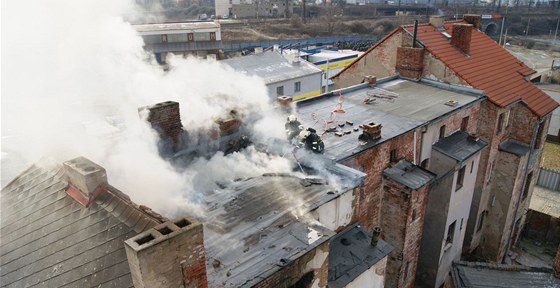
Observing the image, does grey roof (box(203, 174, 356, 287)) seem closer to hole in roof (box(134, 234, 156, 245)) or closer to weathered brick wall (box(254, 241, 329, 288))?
weathered brick wall (box(254, 241, 329, 288))

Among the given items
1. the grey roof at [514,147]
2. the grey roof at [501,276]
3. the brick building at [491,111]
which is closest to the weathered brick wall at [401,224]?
the grey roof at [501,276]

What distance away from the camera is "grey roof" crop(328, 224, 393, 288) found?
8.50 meters

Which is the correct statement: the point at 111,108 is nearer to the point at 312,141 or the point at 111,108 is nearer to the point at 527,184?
the point at 312,141

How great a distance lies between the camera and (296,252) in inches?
266

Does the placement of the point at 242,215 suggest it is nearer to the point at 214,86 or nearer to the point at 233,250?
the point at 233,250

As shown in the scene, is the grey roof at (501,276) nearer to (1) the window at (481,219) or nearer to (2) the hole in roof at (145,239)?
(1) the window at (481,219)

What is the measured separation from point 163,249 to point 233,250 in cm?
227

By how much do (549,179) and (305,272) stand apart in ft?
72.8

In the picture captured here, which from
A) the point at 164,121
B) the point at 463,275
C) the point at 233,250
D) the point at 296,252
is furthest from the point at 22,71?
the point at 463,275

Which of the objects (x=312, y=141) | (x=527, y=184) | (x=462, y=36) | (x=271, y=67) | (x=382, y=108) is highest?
(x=462, y=36)

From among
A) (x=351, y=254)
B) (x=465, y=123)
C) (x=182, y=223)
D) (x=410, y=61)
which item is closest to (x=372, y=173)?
(x=351, y=254)

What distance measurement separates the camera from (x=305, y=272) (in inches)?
274

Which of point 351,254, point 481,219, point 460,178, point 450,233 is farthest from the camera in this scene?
point 481,219

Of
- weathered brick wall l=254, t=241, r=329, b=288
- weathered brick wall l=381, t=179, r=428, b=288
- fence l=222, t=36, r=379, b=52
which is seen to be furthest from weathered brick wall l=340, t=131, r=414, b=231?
fence l=222, t=36, r=379, b=52
